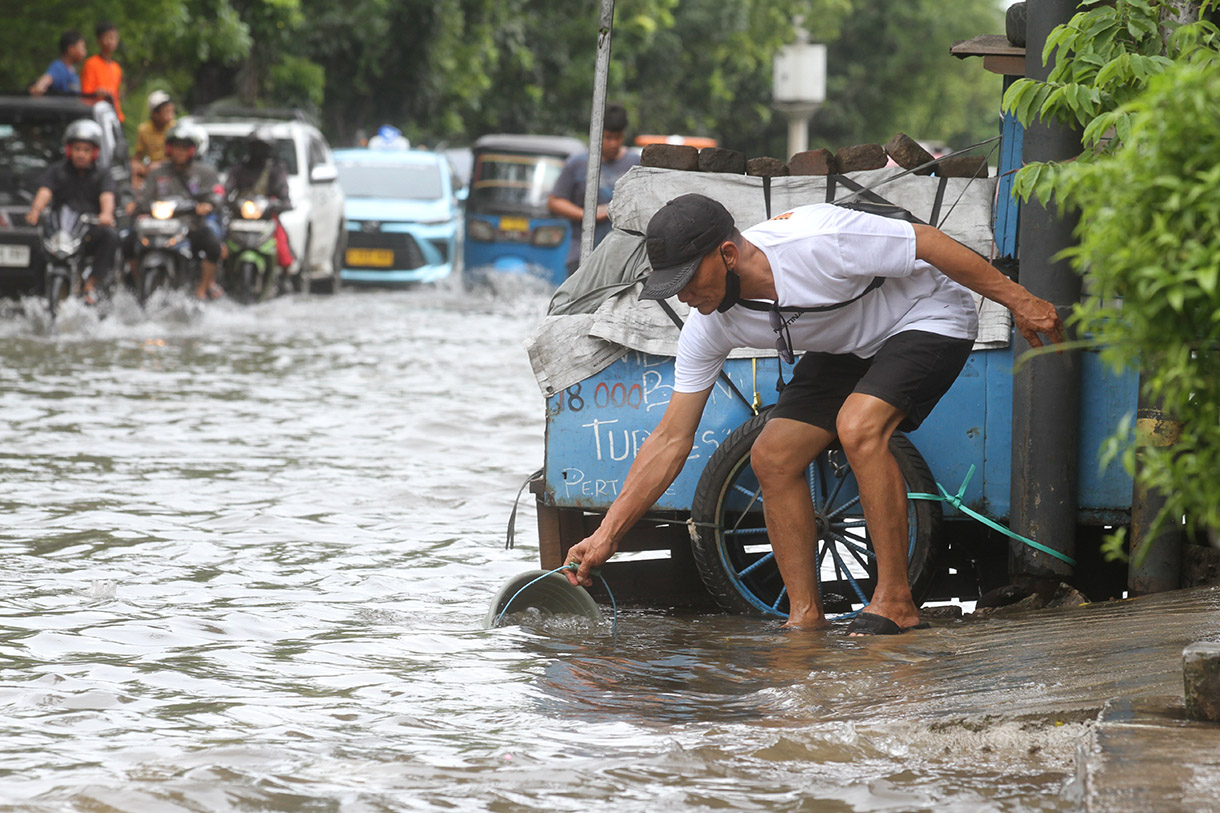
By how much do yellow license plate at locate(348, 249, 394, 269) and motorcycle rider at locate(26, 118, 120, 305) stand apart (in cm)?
743

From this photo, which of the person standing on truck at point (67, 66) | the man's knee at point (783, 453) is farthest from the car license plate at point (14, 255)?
the man's knee at point (783, 453)

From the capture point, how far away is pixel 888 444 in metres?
5.23

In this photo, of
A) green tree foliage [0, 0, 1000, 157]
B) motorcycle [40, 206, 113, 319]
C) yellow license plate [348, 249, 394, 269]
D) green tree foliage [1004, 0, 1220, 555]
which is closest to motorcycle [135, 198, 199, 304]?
motorcycle [40, 206, 113, 319]

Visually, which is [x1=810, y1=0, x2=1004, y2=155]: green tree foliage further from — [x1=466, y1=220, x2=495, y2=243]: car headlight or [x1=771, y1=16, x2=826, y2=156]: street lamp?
[x1=466, y1=220, x2=495, y2=243]: car headlight

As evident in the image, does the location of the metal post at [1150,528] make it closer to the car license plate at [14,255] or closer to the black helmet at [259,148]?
the car license plate at [14,255]

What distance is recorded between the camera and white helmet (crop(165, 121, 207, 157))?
15.8 meters

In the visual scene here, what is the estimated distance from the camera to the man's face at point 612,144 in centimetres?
1089

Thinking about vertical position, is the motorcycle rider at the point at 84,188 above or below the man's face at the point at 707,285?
above

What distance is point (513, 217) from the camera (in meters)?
21.7

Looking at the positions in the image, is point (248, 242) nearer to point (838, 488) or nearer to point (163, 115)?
point (163, 115)

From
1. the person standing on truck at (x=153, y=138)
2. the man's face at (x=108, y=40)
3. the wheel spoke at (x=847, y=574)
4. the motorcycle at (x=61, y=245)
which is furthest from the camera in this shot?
the person standing on truck at (x=153, y=138)

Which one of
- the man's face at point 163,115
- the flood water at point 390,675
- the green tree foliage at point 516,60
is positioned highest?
the green tree foliage at point 516,60

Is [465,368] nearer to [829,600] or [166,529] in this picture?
[166,529]

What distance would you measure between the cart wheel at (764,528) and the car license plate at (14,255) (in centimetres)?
1012
